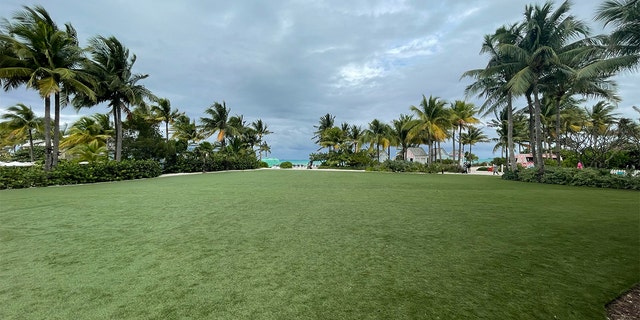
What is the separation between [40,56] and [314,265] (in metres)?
19.4

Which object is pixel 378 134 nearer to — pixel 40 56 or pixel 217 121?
pixel 217 121

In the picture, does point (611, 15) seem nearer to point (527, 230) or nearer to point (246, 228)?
point (527, 230)

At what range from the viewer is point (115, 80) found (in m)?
18.8

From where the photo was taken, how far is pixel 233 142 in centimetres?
3922

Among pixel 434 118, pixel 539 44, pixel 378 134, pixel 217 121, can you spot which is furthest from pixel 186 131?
pixel 539 44

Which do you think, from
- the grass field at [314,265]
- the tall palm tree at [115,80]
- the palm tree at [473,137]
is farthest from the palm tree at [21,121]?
the palm tree at [473,137]

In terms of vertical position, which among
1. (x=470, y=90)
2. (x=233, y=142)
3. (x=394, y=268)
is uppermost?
(x=470, y=90)

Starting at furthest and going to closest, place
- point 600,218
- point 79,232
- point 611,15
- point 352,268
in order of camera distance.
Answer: point 611,15 < point 600,218 < point 79,232 < point 352,268

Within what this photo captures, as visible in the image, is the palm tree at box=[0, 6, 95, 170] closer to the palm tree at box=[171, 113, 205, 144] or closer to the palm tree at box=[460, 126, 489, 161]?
the palm tree at box=[171, 113, 205, 144]

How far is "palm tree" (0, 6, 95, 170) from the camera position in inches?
538

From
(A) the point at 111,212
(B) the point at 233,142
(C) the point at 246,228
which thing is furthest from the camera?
(B) the point at 233,142

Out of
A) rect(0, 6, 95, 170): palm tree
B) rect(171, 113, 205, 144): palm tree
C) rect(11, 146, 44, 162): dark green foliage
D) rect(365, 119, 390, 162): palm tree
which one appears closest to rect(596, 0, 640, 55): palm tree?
rect(0, 6, 95, 170): palm tree

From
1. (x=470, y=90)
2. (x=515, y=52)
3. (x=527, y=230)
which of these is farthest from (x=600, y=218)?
(x=470, y=90)

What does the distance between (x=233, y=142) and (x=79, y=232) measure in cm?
3541
